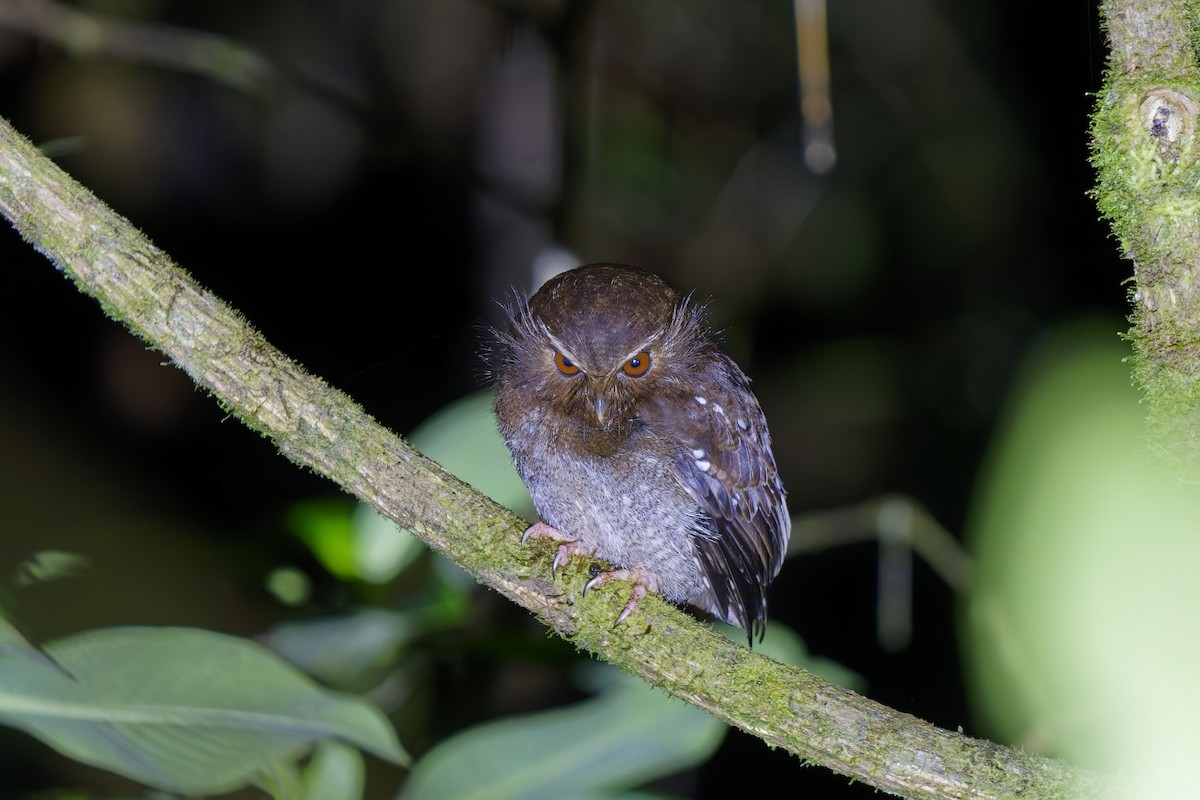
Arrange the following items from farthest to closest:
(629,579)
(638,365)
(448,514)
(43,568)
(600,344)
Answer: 1. (638,365)
2. (600,344)
3. (629,579)
4. (448,514)
5. (43,568)

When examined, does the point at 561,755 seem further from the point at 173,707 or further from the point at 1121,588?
the point at 1121,588

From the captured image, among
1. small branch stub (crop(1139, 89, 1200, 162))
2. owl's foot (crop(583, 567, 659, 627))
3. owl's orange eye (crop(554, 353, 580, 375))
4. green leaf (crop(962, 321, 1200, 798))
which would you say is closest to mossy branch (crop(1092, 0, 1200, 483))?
small branch stub (crop(1139, 89, 1200, 162))

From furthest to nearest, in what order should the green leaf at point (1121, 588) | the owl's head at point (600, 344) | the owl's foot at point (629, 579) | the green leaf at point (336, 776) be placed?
the owl's head at point (600, 344) → the owl's foot at point (629, 579) → the green leaf at point (336, 776) → the green leaf at point (1121, 588)

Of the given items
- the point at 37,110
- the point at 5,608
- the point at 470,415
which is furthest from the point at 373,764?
the point at 37,110

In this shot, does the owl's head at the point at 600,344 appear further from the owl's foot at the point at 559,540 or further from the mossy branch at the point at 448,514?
the mossy branch at the point at 448,514

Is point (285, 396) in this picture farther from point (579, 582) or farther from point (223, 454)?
point (223, 454)

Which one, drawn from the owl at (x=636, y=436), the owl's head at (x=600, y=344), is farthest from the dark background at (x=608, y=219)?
the owl's head at (x=600, y=344)

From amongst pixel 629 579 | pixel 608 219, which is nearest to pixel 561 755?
pixel 629 579

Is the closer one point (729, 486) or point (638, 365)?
point (638, 365)
